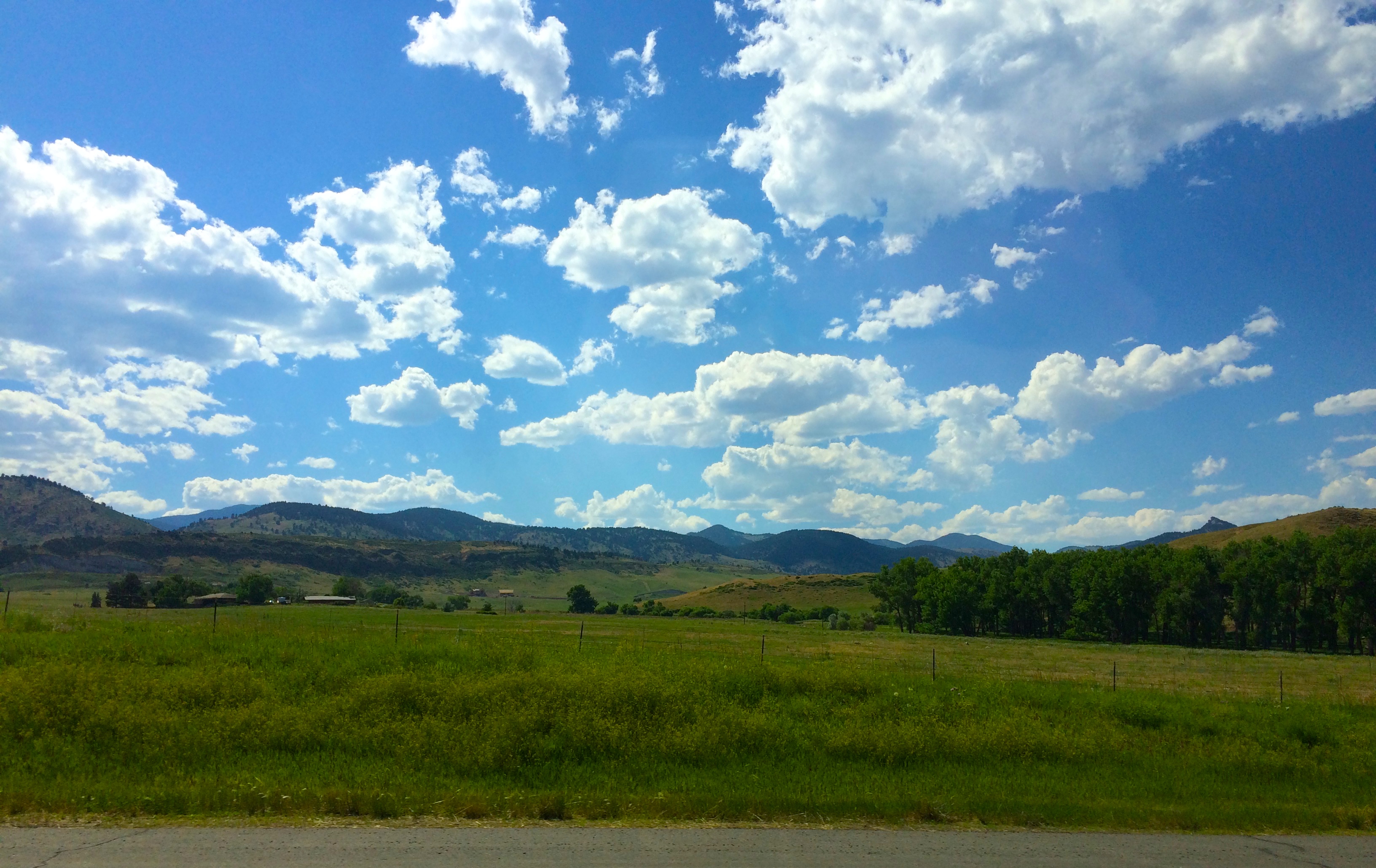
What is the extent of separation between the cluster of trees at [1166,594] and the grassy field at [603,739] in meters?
79.4

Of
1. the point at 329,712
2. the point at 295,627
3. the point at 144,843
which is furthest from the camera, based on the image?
the point at 295,627

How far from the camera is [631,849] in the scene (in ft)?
33.5

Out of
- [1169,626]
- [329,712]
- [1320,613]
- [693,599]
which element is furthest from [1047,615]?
[329,712]

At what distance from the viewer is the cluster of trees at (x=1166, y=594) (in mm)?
88750

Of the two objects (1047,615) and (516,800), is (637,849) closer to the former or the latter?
(516,800)

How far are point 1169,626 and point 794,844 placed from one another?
365 feet

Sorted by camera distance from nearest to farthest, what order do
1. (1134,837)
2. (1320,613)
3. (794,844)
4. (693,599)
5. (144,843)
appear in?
(144,843) < (794,844) < (1134,837) < (1320,613) < (693,599)

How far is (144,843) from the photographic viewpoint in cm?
979

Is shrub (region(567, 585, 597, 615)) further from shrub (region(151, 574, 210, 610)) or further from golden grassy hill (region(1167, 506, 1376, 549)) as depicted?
golden grassy hill (region(1167, 506, 1376, 549))

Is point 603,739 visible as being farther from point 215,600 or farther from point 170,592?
point 215,600

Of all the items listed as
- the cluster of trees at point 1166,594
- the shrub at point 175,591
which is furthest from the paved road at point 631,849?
the cluster of trees at point 1166,594

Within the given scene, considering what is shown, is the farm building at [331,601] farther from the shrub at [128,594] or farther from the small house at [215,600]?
the shrub at [128,594]

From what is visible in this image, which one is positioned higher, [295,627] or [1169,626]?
[295,627]

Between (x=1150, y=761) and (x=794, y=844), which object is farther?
(x=1150, y=761)
